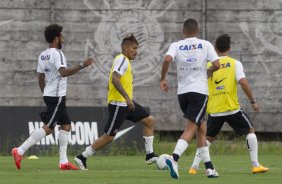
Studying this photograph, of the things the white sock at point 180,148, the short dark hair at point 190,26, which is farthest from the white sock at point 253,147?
the short dark hair at point 190,26

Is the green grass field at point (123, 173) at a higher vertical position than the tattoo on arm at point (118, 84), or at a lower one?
lower

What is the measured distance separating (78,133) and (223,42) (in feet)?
20.5

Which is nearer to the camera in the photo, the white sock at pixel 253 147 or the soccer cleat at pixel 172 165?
the soccer cleat at pixel 172 165

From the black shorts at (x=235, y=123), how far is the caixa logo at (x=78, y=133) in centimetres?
557

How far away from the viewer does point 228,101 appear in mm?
14750

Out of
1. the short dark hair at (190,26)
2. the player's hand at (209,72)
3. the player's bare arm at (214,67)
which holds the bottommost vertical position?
the player's hand at (209,72)

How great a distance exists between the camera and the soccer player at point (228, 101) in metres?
14.7

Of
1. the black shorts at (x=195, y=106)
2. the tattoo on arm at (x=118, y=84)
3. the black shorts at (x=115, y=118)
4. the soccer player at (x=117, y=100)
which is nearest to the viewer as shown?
the black shorts at (x=195, y=106)

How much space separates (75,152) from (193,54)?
6.87 metres

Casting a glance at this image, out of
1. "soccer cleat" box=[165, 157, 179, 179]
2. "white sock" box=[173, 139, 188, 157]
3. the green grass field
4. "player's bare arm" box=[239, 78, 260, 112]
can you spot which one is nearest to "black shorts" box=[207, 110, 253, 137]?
"player's bare arm" box=[239, 78, 260, 112]

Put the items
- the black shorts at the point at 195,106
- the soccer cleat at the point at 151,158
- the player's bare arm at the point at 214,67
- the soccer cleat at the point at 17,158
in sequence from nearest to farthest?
the black shorts at the point at 195,106 < the player's bare arm at the point at 214,67 < the soccer cleat at the point at 17,158 < the soccer cleat at the point at 151,158

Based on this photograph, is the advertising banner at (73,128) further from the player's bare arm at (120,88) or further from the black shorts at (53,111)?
the player's bare arm at (120,88)

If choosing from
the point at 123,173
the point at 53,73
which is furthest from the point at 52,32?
the point at 123,173

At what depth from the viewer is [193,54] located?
13.7 meters
